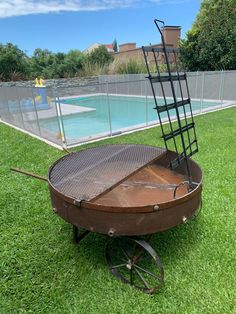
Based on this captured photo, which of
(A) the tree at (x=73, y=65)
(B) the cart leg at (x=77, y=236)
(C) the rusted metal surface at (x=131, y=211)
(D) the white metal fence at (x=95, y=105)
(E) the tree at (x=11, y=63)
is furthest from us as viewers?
(A) the tree at (x=73, y=65)

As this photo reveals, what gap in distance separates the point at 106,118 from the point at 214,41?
851 cm

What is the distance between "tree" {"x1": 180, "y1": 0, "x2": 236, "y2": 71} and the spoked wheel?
11.6m

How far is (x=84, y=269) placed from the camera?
2.27 m

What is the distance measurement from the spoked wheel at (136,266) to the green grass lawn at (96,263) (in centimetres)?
6

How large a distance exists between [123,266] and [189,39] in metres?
14.1

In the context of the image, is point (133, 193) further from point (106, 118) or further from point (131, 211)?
point (106, 118)

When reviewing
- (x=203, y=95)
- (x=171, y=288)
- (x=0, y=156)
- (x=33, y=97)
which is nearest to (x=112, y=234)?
(x=171, y=288)

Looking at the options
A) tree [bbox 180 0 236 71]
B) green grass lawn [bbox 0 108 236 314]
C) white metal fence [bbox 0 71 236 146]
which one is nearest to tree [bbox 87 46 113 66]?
tree [bbox 180 0 236 71]

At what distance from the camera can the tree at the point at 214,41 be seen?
1209cm

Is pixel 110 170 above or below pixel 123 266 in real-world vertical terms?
above

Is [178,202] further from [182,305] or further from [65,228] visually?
[65,228]

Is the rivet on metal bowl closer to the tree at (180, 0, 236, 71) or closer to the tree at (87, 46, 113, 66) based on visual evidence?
the tree at (180, 0, 236, 71)

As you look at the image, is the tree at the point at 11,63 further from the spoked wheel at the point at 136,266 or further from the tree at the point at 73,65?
the spoked wheel at the point at 136,266

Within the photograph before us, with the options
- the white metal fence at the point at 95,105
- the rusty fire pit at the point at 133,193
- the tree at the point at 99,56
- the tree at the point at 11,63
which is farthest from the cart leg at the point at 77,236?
the tree at the point at 99,56
